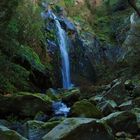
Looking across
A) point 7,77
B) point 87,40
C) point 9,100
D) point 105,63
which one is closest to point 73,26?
point 87,40

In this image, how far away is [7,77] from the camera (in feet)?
39.0

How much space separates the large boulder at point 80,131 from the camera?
20.3 feet

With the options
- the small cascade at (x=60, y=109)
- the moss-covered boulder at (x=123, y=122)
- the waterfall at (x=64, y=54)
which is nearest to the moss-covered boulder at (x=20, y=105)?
the small cascade at (x=60, y=109)

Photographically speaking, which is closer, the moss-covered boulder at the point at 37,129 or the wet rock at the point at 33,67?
the moss-covered boulder at the point at 37,129

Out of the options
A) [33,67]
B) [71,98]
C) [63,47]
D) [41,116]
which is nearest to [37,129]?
[41,116]

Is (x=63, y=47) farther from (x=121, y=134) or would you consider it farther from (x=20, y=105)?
(x=121, y=134)

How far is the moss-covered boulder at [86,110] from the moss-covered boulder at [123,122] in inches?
71.4

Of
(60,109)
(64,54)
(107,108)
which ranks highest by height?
(64,54)

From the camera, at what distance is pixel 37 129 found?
24.9 feet

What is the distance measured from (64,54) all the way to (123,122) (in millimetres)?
12244

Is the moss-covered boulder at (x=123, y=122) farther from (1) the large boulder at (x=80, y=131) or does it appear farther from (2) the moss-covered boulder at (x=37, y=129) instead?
(2) the moss-covered boulder at (x=37, y=129)

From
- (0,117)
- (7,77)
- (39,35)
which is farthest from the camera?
(39,35)

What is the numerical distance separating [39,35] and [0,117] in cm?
710

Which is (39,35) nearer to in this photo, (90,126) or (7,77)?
(7,77)
